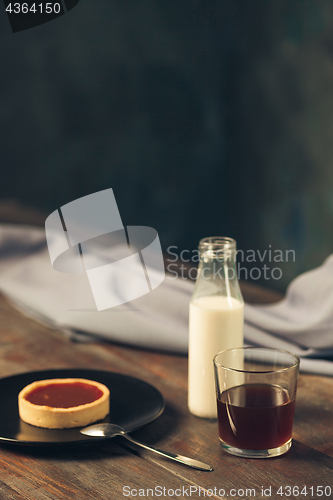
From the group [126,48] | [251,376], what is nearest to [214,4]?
[126,48]

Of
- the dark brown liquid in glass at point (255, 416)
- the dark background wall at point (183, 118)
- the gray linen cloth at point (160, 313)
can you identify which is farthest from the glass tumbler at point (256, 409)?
the dark background wall at point (183, 118)

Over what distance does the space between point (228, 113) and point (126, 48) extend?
333 millimetres

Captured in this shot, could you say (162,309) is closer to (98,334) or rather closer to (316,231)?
(98,334)

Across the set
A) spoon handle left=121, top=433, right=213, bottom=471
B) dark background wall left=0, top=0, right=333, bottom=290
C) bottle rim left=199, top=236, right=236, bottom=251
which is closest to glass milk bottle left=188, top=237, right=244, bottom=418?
bottle rim left=199, top=236, right=236, bottom=251

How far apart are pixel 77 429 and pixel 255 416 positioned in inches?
7.8

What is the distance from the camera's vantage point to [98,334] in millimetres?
958

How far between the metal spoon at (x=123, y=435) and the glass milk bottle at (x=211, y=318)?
0.12m

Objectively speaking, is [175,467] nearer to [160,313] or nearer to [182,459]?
[182,459]

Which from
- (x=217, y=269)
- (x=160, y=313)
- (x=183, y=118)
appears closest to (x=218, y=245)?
(x=217, y=269)

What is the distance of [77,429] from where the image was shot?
0.61 m

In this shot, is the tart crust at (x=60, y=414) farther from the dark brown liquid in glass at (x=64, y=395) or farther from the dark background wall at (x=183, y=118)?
the dark background wall at (x=183, y=118)

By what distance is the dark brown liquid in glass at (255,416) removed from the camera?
57cm

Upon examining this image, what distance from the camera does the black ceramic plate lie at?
59cm

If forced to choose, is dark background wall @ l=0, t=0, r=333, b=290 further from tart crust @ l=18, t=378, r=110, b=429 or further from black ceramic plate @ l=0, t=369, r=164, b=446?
tart crust @ l=18, t=378, r=110, b=429
